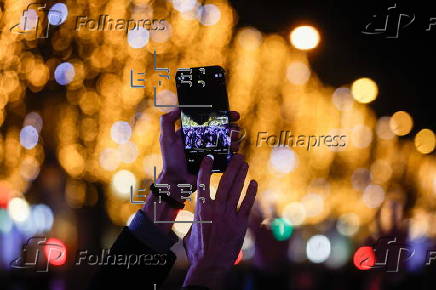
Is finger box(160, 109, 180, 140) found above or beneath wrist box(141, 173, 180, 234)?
above

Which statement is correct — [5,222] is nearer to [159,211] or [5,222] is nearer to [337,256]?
[337,256]

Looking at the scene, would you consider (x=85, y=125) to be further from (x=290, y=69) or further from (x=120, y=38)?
(x=290, y=69)

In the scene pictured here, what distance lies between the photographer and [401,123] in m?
24.2

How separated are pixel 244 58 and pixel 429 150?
16.2 meters

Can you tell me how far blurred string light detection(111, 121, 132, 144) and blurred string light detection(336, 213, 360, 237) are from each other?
51.1 feet

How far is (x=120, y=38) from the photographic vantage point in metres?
11.4

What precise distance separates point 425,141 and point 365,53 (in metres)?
10.3

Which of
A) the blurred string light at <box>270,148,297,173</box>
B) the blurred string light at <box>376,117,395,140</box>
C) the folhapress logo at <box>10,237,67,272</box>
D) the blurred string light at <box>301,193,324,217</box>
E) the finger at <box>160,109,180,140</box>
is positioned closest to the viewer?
the finger at <box>160,109,180,140</box>

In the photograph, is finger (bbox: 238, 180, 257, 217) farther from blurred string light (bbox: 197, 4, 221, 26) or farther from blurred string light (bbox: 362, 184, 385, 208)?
blurred string light (bbox: 362, 184, 385, 208)

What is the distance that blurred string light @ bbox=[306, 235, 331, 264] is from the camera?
1402cm

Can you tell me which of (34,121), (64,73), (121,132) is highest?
(64,73)

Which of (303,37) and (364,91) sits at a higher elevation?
(364,91)

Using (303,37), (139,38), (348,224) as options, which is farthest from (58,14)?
(348,224)

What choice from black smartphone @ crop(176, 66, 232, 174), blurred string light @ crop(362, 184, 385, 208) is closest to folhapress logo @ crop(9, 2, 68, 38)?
black smartphone @ crop(176, 66, 232, 174)
